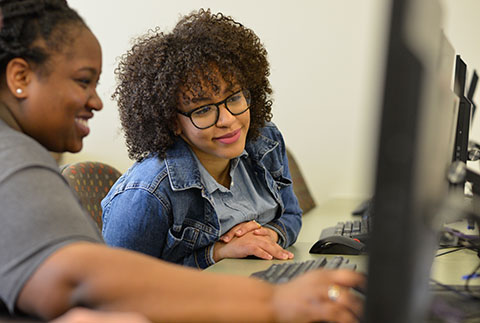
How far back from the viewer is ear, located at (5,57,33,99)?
0.78 metres

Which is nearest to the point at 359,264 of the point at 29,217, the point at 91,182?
the point at 29,217

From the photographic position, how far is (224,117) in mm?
1364

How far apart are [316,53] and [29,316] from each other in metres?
2.66

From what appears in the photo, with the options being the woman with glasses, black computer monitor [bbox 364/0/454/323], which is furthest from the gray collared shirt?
black computer monitor [bbox 364/0/454/323]

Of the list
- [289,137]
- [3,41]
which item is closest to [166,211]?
[3,41]

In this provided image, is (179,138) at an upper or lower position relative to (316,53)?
lower

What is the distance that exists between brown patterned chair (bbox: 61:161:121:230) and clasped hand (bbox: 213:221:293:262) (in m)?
0.45

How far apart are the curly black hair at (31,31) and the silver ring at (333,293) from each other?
482mm

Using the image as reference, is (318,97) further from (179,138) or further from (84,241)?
(84,241)

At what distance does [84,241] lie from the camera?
657 millimetres

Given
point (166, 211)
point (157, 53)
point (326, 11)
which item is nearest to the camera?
point (166, 211)

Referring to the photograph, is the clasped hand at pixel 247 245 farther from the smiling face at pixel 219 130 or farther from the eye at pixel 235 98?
the eye at pixel 235 98

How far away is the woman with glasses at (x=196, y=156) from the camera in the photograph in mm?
1280

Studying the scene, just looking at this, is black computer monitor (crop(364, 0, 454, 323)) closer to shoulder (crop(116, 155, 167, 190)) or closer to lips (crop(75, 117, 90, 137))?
lips (crop(75, 117, 90, 137))
